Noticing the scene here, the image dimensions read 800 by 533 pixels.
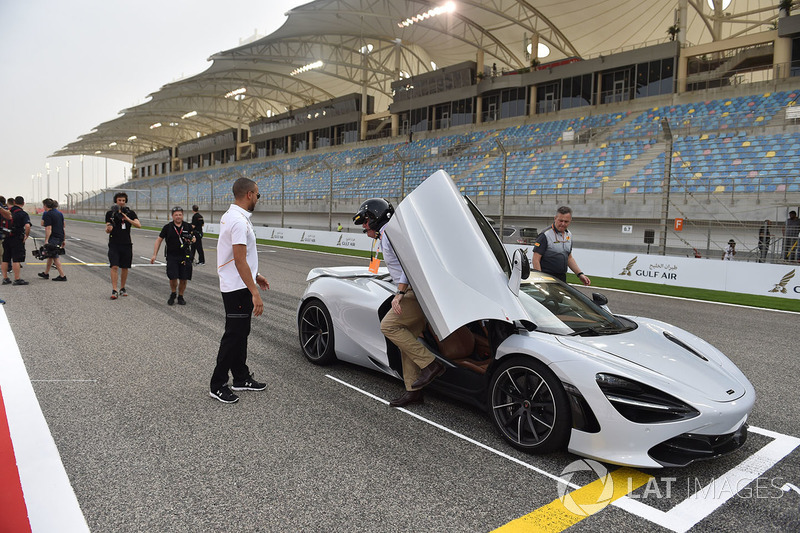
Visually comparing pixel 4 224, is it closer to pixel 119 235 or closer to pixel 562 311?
pixel 119 235

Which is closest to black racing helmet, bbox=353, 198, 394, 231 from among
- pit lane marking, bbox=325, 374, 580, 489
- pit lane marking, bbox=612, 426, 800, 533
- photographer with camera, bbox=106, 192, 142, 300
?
pit lane marking, bbox=325, 374, 580, 489

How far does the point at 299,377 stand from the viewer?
4988 millimetres

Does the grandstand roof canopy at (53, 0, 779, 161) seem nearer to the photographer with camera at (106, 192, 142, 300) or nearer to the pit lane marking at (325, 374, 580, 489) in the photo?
the photographer with camera at (106, 192, 142, 300)

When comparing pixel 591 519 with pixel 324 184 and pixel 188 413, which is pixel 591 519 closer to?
pixel 188 413

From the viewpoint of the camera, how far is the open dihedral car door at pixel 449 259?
354 centimetres

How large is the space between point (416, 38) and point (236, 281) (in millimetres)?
43265

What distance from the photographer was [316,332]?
545cm

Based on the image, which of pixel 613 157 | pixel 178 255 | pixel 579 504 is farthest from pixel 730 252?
pixel 579 504

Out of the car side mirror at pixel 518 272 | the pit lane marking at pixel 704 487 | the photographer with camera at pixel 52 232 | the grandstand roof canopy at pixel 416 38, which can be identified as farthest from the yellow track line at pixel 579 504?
the grandstand roof canopy at pixel 416 38

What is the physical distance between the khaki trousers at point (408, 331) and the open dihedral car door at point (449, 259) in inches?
19.8

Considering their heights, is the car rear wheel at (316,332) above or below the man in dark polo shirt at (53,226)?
below

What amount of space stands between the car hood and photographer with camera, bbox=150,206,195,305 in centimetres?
731

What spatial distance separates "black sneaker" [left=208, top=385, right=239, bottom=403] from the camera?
427 centimetres

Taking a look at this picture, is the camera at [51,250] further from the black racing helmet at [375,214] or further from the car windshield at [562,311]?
the car windshield at [562,311]
